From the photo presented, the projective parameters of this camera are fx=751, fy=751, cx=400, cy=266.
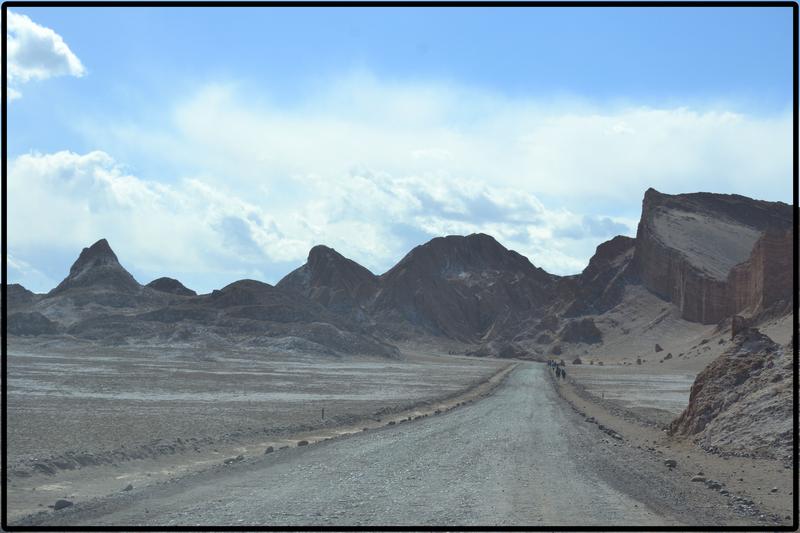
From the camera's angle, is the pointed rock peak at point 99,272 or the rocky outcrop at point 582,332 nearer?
the pointed rock peak at point 99,272

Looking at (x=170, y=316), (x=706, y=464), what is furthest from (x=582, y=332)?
(x=706, y=464)

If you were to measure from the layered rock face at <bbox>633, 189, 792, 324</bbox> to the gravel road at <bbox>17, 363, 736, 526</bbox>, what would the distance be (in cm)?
8904

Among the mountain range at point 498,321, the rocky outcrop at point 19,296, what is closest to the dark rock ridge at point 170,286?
the mountain range at point 498,321

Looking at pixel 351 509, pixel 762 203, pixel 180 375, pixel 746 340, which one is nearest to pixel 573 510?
pixel 351 509

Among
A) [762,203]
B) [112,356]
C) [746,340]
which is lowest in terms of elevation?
[112,356]

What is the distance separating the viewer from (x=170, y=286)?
181 meters

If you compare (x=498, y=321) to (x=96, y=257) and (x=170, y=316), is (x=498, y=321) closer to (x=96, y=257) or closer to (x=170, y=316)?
(x=96, y=257)

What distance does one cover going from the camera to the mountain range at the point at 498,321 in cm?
10438

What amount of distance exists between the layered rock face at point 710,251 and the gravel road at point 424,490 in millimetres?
89044

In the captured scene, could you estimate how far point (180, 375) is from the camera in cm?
5547

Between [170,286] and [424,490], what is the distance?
17675 centimetres

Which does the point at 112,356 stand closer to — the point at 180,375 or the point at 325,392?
the point at 180,375

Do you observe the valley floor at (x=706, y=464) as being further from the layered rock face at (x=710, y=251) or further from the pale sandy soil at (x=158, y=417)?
the layered rock face at (x=710, y=251)

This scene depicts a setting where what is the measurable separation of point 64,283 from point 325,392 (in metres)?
116
